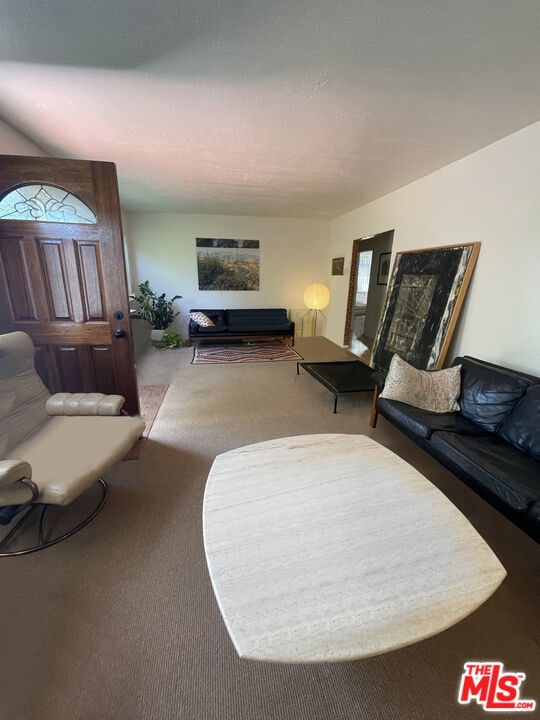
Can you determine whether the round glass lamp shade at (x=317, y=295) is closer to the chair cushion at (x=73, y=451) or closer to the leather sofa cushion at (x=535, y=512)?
the chair cushion at (x=73, y=451)

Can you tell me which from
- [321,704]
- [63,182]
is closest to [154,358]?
[63,182]

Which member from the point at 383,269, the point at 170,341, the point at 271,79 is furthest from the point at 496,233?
the point at 170,341

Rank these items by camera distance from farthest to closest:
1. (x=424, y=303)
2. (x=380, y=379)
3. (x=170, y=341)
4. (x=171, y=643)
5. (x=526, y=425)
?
(x=170, y=341) < (x=424, y=303) < (x=380, y=379) < (x=526, y=425) < (x=171, y=643)

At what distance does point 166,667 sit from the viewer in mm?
1066

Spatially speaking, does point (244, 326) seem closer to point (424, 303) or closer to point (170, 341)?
point (170, 341)

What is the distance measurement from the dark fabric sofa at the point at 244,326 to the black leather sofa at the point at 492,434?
11.6ft

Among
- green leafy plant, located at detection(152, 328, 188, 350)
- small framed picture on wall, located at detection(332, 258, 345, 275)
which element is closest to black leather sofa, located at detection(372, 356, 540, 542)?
small framed picture on wall, located at detection(332, 258, 345, 275)

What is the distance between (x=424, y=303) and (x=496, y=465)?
6.60 feet

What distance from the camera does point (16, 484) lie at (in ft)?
4.25

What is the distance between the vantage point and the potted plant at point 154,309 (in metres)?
5.90

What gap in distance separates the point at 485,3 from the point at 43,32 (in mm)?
1996

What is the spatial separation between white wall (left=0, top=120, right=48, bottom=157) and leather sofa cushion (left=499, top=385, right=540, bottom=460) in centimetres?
432

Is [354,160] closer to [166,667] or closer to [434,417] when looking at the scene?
[434,417]

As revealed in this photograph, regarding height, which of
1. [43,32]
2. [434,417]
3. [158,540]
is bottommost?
[158,540]
